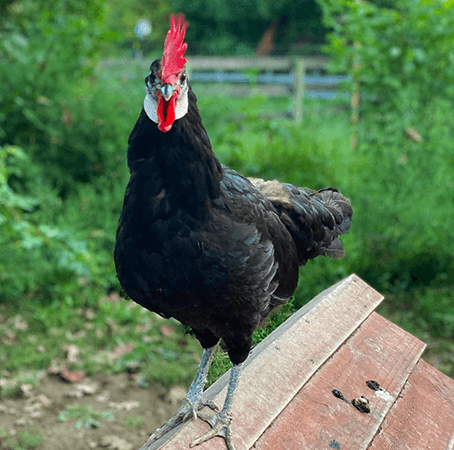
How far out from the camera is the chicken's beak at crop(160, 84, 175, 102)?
1425 mm

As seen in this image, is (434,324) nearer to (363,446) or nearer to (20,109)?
(363,446)

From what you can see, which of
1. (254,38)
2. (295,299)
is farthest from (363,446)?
(254,38)

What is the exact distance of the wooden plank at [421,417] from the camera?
6.36 feet

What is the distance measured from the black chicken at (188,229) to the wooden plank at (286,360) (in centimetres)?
6

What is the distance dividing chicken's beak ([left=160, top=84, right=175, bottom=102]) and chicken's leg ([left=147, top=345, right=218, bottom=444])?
1061mm

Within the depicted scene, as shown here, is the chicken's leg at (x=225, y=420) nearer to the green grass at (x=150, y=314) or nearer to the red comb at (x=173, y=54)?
the red comb at (x=173, y=54)

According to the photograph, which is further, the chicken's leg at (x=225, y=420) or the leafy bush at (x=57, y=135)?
the leafy bush at (x=57, y=135)

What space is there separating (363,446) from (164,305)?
0.82 meters

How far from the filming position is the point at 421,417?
81.9 inches

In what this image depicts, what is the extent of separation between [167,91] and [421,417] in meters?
1.54

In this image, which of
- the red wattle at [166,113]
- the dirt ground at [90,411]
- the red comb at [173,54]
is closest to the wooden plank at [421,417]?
the red wattle at [166,113]

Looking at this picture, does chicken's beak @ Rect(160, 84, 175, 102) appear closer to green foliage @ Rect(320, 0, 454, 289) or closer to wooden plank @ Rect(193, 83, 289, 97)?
green foliage @ Rect(320, 0, 454, 289)

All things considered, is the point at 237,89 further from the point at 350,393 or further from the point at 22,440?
the point at 350,393

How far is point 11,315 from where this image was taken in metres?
4.74
